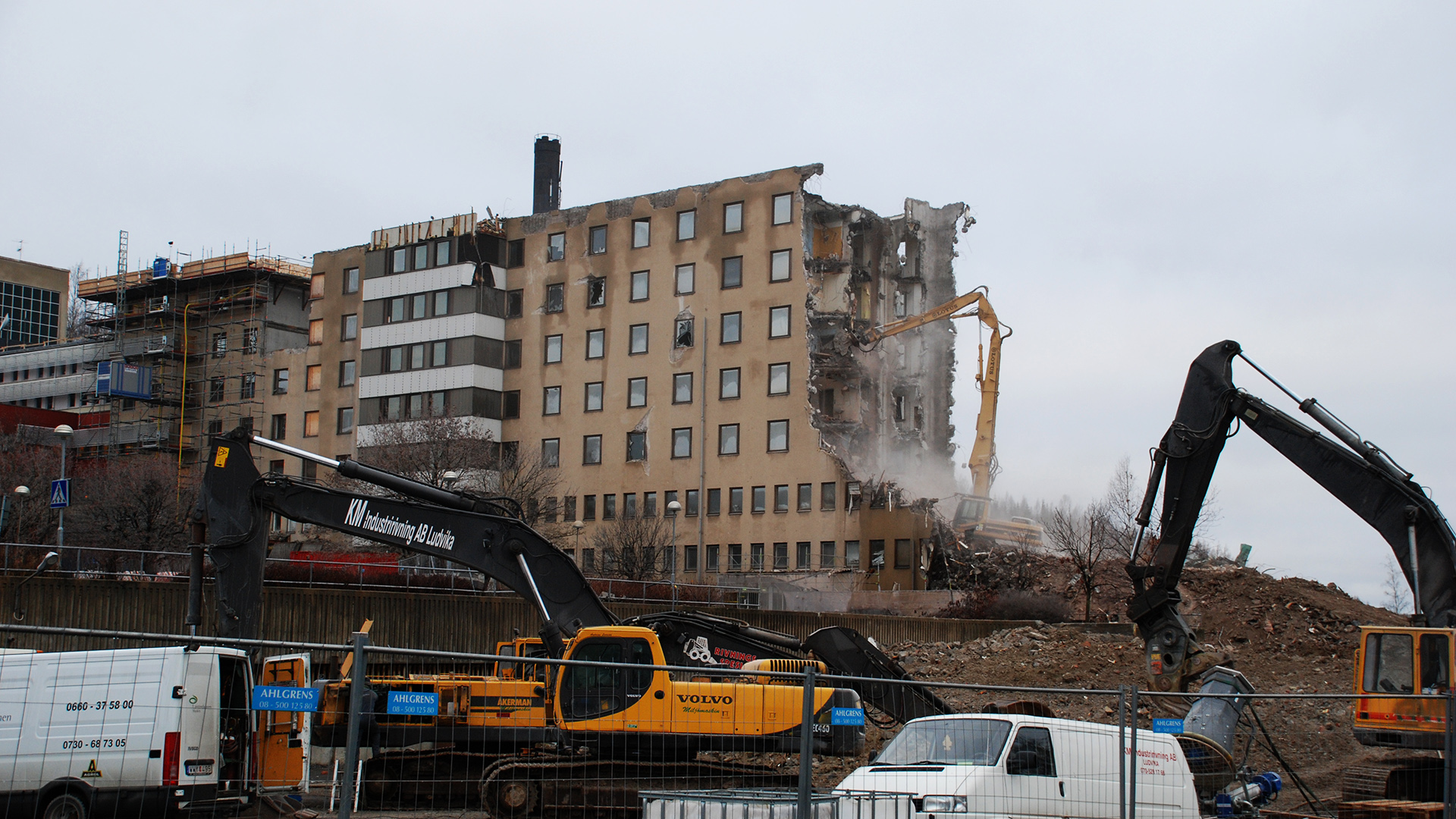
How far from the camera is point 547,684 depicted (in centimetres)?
1730

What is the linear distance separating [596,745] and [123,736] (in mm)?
5786

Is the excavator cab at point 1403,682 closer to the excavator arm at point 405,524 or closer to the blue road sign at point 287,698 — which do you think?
the excavator arm at point 405,524

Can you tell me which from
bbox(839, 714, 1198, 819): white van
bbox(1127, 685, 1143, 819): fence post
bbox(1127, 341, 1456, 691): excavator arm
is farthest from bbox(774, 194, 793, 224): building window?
bbox(1127, 685, 1143, 819): fence post

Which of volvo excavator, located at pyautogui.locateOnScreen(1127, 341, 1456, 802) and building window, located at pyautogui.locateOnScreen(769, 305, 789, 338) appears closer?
volvo excavator, located at pyautogui.locateOnScreen(1127, 341, 1456, 802)

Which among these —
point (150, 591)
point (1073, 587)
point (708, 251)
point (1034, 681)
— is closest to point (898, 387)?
point (708, 251)

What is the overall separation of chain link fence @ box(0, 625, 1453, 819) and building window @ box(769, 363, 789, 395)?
41.3 meters

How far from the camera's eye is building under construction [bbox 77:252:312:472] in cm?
7981

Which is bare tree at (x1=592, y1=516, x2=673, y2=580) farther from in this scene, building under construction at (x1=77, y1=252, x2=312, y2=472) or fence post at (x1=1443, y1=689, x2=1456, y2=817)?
fence post at (x1=1443, y1=689, x2=1456, y2=817)

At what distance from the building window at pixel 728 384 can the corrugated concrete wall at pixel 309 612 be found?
83.5ft

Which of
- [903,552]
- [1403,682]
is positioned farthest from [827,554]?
[1403,682]

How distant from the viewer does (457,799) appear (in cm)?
1537

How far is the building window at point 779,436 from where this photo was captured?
62.7 metres

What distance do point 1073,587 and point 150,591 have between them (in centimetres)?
3406

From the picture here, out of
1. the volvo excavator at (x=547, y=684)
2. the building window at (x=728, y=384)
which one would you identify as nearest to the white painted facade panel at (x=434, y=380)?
the building window at (x=728, y=384)
